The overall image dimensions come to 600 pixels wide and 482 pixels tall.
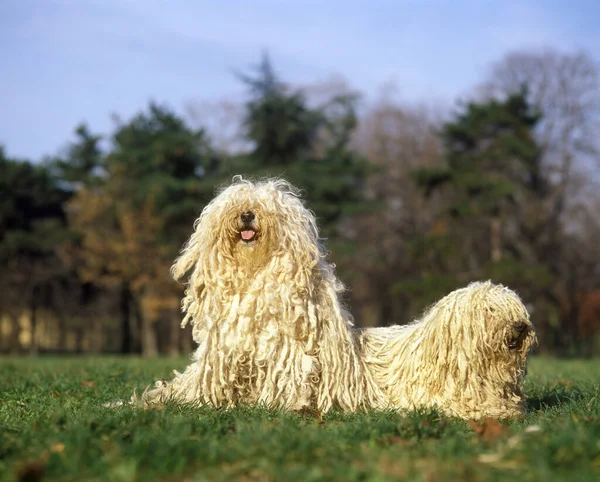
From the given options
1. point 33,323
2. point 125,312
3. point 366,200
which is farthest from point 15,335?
point 366,200

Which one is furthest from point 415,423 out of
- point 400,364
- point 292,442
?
point 400,364

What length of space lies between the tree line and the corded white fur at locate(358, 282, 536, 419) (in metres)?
22.6

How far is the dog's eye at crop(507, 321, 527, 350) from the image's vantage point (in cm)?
632

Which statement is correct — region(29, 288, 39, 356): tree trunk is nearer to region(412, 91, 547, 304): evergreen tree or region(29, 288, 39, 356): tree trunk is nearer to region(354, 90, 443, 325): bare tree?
region(354, 90, 443, 325): bare tree

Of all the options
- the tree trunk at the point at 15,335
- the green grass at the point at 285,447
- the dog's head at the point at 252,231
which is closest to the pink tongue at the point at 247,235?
the dog's head at the point at 252,231

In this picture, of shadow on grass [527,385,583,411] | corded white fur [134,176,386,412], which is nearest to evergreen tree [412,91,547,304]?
shadow on grass [527,385,583,411]

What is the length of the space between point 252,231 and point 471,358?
1994 millimetres

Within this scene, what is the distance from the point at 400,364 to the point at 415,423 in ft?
5.65

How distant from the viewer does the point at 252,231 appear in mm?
6309

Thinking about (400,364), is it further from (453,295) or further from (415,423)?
(415,423)

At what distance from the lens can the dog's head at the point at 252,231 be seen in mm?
6297

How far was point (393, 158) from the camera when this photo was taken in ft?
135

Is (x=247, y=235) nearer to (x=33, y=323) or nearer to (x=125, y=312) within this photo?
(x=125, y=312)

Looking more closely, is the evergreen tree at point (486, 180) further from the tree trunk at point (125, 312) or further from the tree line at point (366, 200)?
the tree trunk at point (125, 312)
